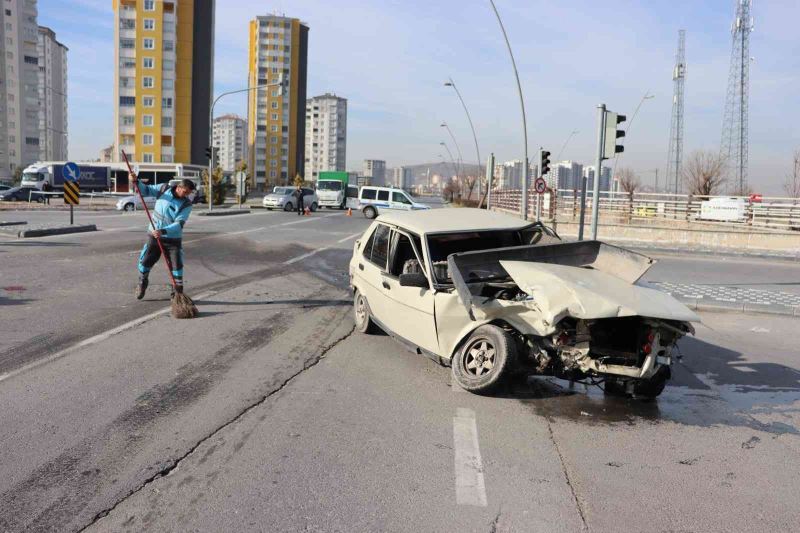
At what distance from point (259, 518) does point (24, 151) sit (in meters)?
122

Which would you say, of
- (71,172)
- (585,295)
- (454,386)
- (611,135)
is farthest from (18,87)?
(585,295)

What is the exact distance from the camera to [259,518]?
3.39 m

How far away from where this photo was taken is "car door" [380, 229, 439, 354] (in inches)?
239

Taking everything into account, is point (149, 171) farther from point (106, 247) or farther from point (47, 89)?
point (47, 89)

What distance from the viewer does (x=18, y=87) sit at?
104875 mm

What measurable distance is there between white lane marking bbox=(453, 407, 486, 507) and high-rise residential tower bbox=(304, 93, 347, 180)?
181 metres

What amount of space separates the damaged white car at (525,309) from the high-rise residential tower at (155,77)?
8671 centimetres

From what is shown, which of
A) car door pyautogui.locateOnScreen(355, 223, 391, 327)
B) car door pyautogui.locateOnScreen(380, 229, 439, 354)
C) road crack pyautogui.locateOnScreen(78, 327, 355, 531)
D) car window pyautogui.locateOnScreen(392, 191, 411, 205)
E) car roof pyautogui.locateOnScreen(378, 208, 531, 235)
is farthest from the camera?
car window pyautogui.locateOnScreen(392, 191, 411, 205)

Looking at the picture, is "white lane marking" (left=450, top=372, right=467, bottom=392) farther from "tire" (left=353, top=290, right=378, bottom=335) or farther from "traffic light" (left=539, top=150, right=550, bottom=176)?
"traffic light" (left=539, top=150, right=550, bottom=176)

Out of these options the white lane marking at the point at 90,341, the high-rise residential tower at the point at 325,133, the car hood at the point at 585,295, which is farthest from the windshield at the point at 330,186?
the high-rise residential tower at the point at 325,133

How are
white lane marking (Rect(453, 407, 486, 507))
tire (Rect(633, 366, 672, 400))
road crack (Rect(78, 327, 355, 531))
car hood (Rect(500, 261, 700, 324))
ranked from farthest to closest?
tire (Rect(633, 366, 672, 400))
car hood (Rect(500, 261, 700, 324))
white lane marking (Rect(453, 407, 486, 507))
road crack (Rect(78, 327, 355, 531))

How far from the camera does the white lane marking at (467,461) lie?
12.3ft

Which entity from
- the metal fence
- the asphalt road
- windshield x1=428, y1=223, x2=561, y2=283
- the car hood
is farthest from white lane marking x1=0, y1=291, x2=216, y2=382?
Result: the metal fence

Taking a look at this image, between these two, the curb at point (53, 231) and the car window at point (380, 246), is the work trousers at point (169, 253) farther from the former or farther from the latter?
the curb at point (53, 231)
